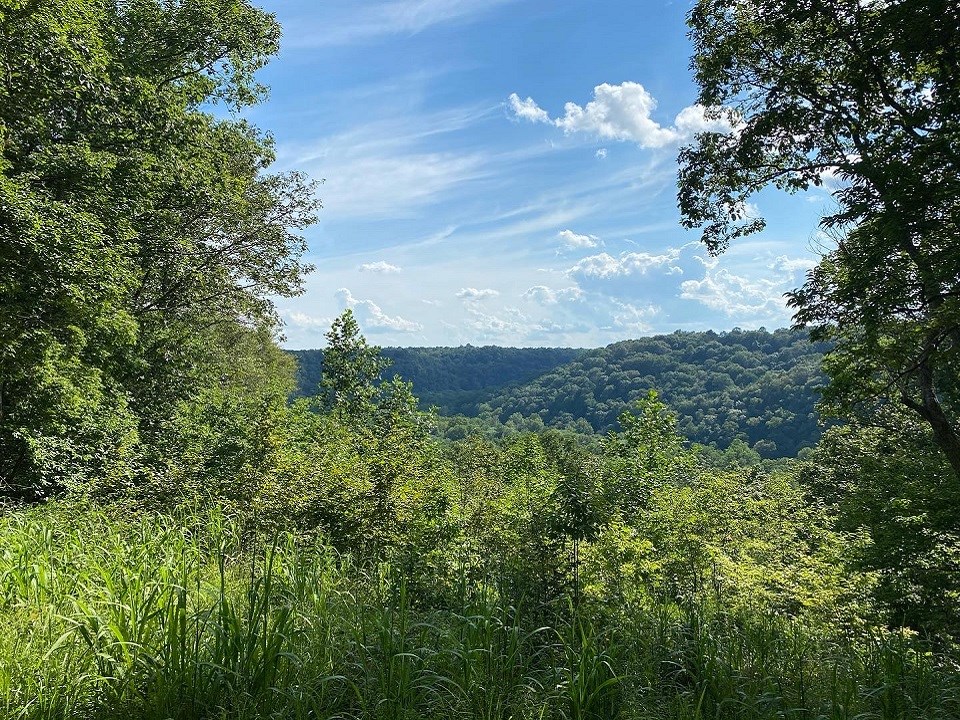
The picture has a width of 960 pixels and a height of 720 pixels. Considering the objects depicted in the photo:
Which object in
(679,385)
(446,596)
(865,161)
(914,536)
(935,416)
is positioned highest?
(865,161)

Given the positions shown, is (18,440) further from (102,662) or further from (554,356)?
(554,356)

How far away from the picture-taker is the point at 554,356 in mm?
169750

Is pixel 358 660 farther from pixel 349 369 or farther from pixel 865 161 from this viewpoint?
pixel 349 369

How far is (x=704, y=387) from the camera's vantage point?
87938 mm

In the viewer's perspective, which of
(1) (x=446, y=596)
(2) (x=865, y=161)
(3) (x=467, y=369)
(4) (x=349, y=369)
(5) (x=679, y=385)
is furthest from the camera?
(3) (x=467, y=369)

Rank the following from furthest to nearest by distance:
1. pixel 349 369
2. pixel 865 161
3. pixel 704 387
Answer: pixel 704 387 → pixel 349 369 → pixel 865 161

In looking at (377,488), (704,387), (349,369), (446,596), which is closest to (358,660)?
(446,596)

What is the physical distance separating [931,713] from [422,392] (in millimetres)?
132811

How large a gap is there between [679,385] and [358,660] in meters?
93.8

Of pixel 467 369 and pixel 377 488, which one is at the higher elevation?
pixel 467 369

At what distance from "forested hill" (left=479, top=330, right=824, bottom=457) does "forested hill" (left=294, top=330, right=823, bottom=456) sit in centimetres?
17

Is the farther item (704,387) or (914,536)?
(704,387)

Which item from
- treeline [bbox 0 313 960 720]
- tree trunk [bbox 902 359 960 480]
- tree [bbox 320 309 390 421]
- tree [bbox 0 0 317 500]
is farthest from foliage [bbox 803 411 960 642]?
tree [bbox 320 309 390 421]

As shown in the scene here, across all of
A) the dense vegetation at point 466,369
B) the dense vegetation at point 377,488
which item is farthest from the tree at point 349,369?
the dense vegetation at point 466,369
